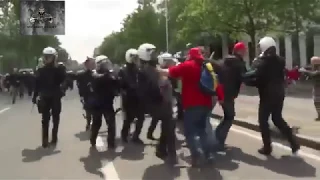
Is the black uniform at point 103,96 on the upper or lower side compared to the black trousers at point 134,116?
upper

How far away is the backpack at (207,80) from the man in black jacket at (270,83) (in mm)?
1012

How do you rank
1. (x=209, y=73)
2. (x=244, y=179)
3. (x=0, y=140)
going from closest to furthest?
(x=244, y=179)
(x=209, y=73)
(x=0, y=140)

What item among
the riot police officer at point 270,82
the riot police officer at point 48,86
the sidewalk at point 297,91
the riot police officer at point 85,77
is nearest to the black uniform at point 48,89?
the riot police officer at point 48,86

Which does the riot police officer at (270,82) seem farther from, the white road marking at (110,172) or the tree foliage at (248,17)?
the tree foliage at (248,17)

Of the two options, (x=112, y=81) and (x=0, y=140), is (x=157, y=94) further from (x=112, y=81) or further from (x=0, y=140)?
(x=0, y=140)

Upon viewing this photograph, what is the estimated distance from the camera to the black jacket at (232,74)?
32.1 ft

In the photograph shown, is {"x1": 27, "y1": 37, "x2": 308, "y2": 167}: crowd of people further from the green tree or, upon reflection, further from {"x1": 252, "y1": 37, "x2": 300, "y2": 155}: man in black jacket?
the green tree

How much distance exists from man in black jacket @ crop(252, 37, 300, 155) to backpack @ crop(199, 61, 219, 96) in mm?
1012

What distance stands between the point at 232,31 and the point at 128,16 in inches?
1620

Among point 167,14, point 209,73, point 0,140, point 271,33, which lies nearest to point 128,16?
point 167,14

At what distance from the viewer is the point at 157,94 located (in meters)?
9.34

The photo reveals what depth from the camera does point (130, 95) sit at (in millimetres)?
11922

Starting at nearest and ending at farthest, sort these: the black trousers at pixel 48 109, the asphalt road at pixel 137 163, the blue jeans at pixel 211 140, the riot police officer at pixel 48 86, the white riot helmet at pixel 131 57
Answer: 1. the asphalt road at pixel 137 163
2. the blue jeans at pixel 211 140
3. the riot police officer at pixel 48 86
4. the black trousers at pixel 48 109
5. the white riot helmet at pixel 131 57

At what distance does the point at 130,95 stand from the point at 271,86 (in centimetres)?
339
